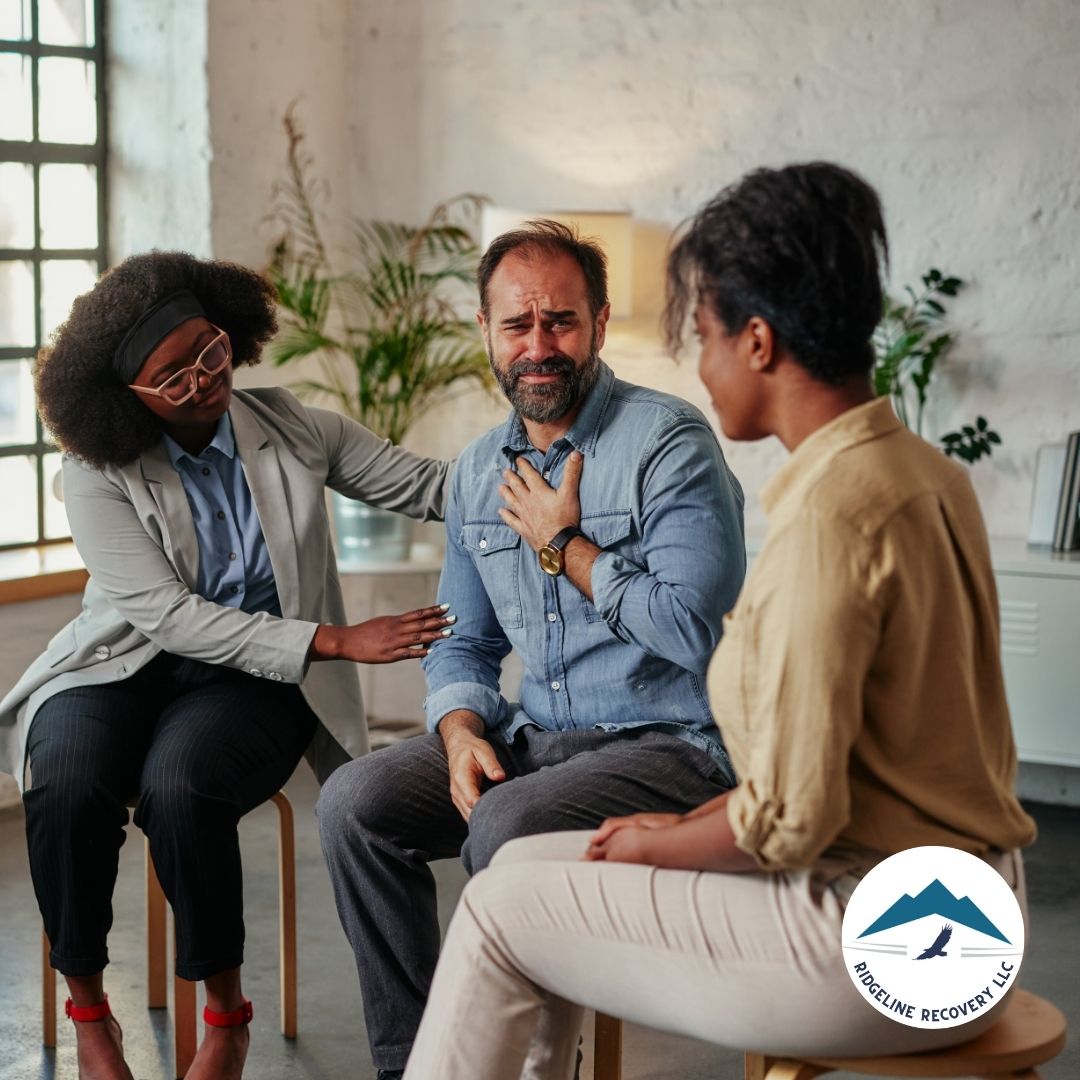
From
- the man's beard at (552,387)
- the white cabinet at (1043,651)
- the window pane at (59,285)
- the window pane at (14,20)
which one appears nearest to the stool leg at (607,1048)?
the man's beard at (552,387)

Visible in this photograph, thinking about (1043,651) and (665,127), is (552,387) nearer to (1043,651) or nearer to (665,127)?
(1043,651)

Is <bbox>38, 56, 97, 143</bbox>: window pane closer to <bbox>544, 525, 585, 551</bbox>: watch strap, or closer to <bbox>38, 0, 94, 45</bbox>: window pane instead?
<bbox>38, 0, 94, 45</bbox>: window pane

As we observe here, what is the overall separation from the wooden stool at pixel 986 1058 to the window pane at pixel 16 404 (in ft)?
11.3

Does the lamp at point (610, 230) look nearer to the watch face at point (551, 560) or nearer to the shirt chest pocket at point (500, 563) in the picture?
the shirt chest pocket at point (500, 563)

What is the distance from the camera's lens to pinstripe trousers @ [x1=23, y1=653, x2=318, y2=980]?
2459mm

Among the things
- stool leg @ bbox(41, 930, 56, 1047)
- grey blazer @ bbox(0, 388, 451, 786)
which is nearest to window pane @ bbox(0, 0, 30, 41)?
grey blazer @ bbox(0, 388, 451, 786)

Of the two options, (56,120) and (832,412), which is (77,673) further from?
(56,120)

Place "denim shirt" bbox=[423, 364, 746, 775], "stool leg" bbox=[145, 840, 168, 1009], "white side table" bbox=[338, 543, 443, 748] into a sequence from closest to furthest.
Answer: "denim shirt" bbox=[423, 364, 746, 775]
"stool leg" bbox=[145, 840, 168, 1009]
"white side table" bbox=[338, 543, 443, 748]

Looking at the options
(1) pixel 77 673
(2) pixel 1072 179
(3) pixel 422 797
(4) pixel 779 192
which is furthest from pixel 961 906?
(2) pixel 1072 179

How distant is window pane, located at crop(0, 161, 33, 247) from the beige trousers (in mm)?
3297

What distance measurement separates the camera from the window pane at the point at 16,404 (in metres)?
4.43

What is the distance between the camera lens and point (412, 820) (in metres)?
2.36

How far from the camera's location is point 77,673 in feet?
8.80

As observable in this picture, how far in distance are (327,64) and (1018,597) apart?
2750 mm
